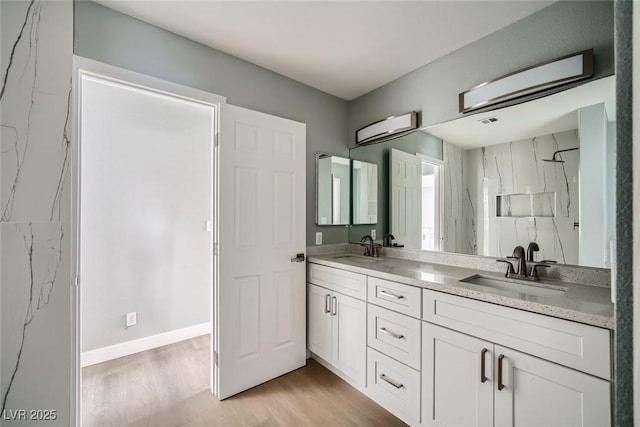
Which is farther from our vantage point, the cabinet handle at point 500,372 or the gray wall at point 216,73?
the gray wall at point 216,73

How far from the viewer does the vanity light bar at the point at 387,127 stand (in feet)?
7.33

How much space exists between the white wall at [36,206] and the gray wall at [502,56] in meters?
2.19

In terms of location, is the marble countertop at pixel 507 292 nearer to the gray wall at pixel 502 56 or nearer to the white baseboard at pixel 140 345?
the gray wall at pixel 502 56

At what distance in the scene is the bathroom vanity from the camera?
1058 millimetres

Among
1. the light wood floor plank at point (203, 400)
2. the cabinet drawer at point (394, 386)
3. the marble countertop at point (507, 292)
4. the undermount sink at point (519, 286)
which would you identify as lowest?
the light wood floor plank at point (203, 400)

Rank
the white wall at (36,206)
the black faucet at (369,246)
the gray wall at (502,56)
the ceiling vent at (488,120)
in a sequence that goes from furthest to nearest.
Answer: the black faucet at (369,246) < the ceiling vent at (488,120) < the gray wall at (502,56) < the white wall at (36,206)

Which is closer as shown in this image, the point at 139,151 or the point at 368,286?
the point at 368,286

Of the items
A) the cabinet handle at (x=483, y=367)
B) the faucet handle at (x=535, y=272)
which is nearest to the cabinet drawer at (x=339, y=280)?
the cabinet handle at (x=483, y=367)

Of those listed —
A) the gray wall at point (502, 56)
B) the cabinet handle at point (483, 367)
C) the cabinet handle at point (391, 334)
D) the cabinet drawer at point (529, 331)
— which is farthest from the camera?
the cabinet handle at point (391, 334)

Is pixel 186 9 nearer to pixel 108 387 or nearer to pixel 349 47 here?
pixel 349 47

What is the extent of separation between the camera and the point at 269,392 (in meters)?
2.00

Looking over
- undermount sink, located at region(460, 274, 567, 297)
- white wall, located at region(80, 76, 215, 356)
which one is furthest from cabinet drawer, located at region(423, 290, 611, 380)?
white wall, located at region(80, 76, 215, 356)

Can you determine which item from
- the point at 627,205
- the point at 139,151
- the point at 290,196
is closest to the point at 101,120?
the point at 139,151

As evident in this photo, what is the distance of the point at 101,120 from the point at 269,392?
8.85ft
